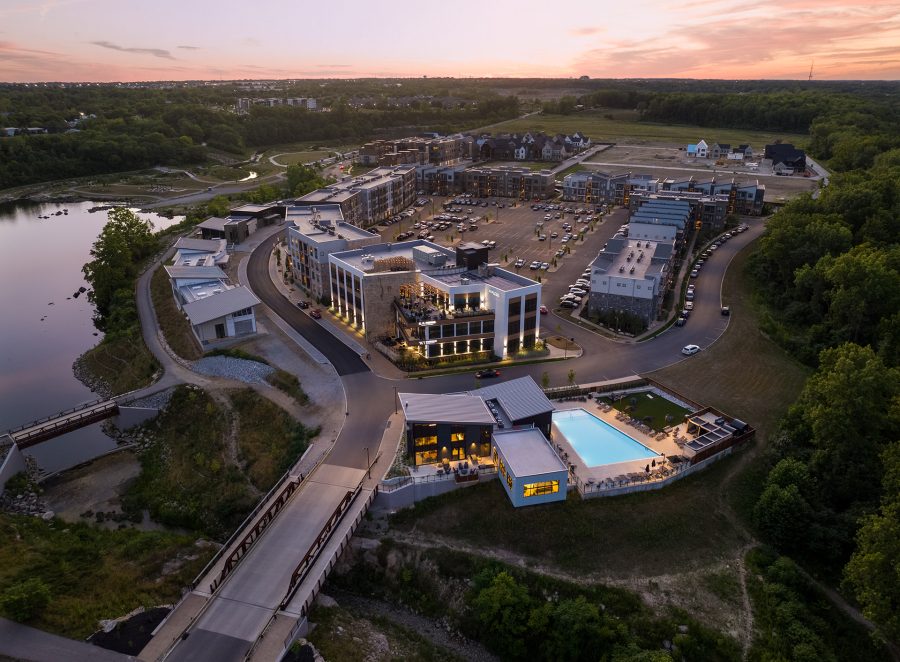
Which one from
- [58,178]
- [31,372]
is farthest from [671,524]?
[58,178]

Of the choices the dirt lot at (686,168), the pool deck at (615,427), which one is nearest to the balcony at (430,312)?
the pool deck at (615,427)

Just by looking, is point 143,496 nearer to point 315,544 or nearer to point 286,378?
point 286,378

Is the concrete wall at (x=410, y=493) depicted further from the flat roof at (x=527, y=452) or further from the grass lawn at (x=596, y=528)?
the flat roof at (x=527, y=452)

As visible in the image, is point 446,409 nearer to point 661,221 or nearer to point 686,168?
point 661,221

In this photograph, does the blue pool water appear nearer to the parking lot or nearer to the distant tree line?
the parking lot

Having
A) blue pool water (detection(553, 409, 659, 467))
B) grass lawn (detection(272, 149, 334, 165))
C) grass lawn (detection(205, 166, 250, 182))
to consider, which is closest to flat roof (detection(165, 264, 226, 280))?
blue pool water (detection(553, 409, 659, 467))
